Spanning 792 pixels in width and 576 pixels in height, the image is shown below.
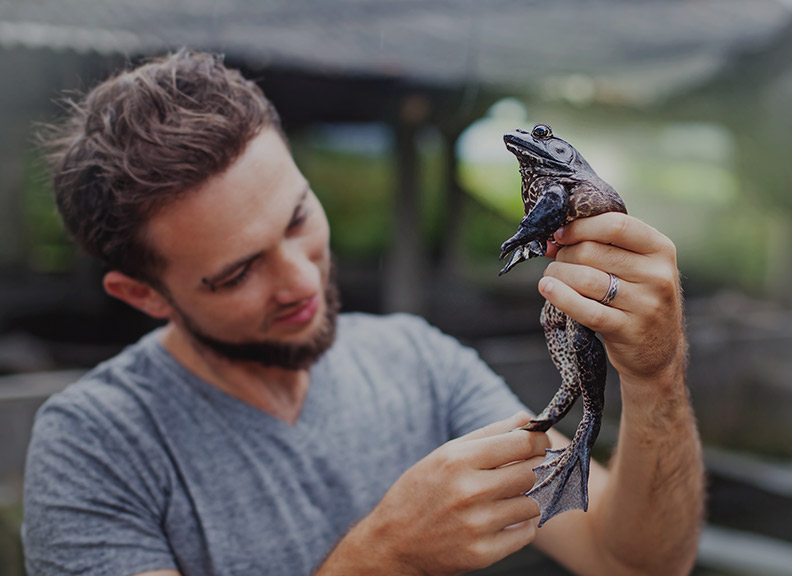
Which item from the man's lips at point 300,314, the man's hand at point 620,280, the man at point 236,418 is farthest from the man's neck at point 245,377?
the man's hand at point 620,280

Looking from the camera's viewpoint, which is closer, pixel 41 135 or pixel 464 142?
pixel 41 135

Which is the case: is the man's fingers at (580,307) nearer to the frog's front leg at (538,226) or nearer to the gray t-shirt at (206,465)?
the frog's front leg at (538,226)

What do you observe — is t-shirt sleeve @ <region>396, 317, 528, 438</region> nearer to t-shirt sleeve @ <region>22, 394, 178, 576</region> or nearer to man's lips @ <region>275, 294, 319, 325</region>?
man's lips @ <region>275, 294, 319, 325</region>

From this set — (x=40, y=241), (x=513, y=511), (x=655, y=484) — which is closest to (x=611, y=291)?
(x=513, y=511)

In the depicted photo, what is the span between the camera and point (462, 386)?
1.64 metres

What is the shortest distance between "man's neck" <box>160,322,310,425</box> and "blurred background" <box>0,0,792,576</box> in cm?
66

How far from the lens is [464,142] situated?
4.27 metres

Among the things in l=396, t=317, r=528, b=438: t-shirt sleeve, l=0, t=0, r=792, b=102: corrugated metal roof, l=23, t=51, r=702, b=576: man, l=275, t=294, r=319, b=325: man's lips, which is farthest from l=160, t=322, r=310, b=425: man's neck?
l=0, t=0, r=792, b=102: corrugated metal roof

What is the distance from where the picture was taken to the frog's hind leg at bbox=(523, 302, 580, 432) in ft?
2.84

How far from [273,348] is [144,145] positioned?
0.47 meters

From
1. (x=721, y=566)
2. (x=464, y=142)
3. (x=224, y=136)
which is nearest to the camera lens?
(x=224, y=136)

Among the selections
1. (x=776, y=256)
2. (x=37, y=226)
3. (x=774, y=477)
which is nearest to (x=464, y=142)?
(x=774, y=477)

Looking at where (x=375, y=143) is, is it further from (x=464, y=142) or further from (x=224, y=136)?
(x=224, y=136)

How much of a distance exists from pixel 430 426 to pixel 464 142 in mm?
2952
